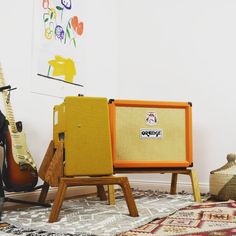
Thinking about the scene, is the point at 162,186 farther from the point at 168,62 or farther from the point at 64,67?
the point at 64,67

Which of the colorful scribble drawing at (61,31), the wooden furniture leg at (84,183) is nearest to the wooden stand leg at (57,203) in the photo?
the wooden furniture leg at (84,183)

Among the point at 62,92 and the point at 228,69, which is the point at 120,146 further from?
the point at 228,69

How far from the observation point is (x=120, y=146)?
2.08 m

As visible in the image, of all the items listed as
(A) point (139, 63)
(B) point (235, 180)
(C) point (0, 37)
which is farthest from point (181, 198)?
(C) point (0, 37)

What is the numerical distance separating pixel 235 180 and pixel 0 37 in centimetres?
157

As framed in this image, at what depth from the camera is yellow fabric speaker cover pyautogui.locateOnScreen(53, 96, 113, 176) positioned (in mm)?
1606

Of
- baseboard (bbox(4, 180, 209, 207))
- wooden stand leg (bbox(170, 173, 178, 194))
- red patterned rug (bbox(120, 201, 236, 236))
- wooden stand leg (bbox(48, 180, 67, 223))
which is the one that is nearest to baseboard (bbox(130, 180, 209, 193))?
baseboard (bbox(4, 180, 209, 207))

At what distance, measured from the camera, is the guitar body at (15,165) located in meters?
1.73

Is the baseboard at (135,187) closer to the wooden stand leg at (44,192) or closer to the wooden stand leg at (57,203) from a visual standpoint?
the wooden stand leg at (44,192)

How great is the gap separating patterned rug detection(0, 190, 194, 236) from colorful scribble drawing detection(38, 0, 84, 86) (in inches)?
32.5

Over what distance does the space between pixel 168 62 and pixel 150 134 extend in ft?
2.75

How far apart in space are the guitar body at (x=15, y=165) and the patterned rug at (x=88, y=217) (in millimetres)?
136

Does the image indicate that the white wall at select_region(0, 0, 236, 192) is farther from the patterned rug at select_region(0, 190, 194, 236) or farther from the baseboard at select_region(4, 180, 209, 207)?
the patterned rug at select_region(0, 190, 194, 236)

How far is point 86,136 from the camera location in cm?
163
